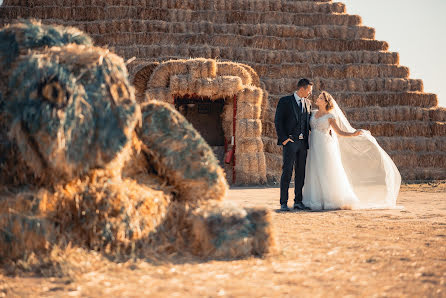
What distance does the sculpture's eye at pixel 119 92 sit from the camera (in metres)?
2.82

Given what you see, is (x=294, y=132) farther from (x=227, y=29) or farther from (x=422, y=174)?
(x=227, y=29)

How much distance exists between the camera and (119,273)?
258 centimetres

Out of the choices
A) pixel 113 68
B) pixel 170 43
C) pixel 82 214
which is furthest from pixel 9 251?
pixel 170 43

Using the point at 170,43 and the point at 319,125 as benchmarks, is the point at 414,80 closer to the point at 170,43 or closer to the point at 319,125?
the point at 170,43

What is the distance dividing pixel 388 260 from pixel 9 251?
7.59 feet

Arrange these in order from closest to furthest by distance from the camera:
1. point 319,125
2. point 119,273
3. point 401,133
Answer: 1. point 119,273
2. point 319,125
3. point 401,133

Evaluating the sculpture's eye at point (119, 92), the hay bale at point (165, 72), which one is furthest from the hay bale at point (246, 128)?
the sculpture's eye at point (119, 92)

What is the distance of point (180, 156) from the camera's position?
325 centimetres

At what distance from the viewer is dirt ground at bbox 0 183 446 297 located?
2289 mm

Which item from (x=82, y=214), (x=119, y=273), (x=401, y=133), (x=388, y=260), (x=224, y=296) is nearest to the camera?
(x=224, y=296)

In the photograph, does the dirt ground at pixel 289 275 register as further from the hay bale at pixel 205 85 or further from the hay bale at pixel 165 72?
the hay bale at pixel 165 72

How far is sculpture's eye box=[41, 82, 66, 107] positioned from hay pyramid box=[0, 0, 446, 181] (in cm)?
1143

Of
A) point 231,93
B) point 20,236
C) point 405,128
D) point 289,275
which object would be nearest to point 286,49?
point 405,128

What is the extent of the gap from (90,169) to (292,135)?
156 inches
